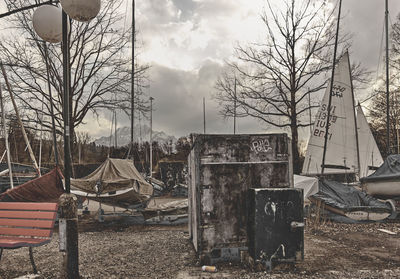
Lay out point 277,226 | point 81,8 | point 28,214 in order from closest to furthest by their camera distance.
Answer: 1. point 81,8
2. point 277,226
3. point 28,214

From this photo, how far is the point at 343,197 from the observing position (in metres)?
10.3

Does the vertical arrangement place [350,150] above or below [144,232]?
above

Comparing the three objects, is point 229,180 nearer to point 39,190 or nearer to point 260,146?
point 260,146

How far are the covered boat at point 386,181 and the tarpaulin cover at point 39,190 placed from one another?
34.9 feet

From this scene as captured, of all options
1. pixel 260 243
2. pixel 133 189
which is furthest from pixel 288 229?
pixel 133 189

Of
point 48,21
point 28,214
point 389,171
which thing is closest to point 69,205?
point 28,214

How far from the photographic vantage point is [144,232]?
8.51 meters

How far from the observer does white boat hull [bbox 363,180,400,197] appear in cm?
1105

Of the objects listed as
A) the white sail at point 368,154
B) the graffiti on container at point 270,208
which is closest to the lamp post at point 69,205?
the graffiti on container at point 270,208

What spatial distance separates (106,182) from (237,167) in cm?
490

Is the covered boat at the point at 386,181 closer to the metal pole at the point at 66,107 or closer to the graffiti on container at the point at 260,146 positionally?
the graffiti on container at the point at 260,146

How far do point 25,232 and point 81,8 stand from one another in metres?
3.48

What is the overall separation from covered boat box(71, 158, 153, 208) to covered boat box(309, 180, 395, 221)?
5.43m

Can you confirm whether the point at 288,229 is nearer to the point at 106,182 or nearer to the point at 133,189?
the point at 133,189
